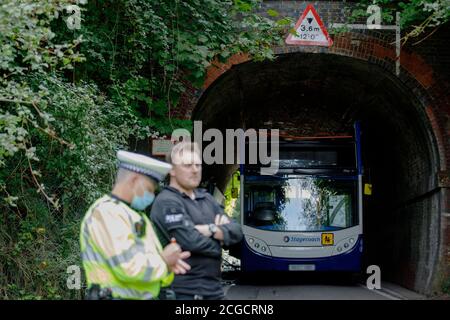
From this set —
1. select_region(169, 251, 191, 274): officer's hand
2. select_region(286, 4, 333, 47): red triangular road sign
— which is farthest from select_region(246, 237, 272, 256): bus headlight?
select_region(169, 251, 191, 274): officer's hand

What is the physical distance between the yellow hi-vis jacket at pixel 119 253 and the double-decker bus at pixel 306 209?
12.1 meters

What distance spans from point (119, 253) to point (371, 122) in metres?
16.5

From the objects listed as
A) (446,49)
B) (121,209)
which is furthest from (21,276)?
(446,49)

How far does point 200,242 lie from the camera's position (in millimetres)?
4785

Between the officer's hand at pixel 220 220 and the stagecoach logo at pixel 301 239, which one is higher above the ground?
the officer's hand at pixel 220 220

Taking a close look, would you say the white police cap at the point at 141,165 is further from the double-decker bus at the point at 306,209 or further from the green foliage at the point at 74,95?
the double-decker bus at the point at 306,209

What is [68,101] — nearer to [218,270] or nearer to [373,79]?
[218,270]

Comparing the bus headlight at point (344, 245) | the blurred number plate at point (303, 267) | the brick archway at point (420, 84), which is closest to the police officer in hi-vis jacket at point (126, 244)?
the brick archway at point (420, 84)

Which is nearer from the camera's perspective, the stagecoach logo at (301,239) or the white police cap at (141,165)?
the white police cap at (141,165)

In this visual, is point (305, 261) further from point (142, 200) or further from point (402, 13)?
point (142, 200)

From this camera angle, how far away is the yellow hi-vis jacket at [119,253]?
4.02 meters

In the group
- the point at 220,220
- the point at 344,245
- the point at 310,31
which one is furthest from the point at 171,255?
the point at 344,245

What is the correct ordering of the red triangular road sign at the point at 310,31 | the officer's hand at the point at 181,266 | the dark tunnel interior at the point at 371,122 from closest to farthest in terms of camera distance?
the officer's hand at the point at 181,266 → the red triangular road sign at the point at 310,31 → the dark tunnel interior at the point at 371,122

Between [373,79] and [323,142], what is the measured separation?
182 cm
